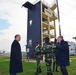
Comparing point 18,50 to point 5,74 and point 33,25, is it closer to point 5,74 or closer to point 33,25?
point 5,74

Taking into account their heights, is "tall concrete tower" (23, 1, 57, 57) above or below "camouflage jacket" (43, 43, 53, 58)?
above

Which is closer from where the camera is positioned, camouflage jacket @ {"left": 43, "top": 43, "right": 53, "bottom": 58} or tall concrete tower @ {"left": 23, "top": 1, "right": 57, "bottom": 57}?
camouflage jacket @ {"left": 43, "top": 43, "right": 53, "bottom": 58}

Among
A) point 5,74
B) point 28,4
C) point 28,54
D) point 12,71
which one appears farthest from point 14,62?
point 28,4

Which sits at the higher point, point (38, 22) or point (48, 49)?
point (38, 22)

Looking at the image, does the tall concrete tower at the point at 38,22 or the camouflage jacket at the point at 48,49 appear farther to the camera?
the tall concrete tower at the point at 38,22

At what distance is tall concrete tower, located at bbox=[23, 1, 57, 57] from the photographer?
37375mm

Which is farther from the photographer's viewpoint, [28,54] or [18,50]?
[28,54]

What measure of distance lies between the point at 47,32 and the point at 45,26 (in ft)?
4.17

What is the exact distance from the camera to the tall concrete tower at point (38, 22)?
3738cm

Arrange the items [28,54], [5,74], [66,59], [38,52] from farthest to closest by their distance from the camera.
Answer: [28,54], [5,74], [38,52], [66,59]

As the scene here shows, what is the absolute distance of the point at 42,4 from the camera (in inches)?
1537

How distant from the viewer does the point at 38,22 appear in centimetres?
3775

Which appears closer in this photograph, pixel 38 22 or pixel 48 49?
pixel 48 49

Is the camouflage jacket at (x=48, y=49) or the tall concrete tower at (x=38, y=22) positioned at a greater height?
the tall concrete tower at (x=38, y=22)
